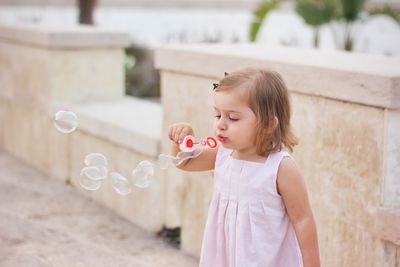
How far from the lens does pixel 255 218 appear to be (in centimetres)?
284

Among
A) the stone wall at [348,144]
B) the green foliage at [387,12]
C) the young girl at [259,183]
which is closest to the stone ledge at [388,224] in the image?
the stone wall at [348,144]

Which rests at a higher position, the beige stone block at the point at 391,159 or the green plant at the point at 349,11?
the green plant at the point at 349,11

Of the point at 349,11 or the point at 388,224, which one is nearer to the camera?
the point at 388,224

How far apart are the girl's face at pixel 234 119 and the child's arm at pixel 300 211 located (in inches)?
7.5

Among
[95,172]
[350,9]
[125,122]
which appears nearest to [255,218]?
[95,172]

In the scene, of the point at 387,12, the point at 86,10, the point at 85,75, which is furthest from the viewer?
the point at 86,10

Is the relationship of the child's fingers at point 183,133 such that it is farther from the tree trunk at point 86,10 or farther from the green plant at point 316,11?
the tree trunk at point 86,10

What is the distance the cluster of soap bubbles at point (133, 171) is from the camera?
3.04 meters

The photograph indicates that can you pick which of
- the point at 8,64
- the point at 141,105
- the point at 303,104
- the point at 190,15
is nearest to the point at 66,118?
the point at 303,104

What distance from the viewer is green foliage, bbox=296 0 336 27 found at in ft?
36.7

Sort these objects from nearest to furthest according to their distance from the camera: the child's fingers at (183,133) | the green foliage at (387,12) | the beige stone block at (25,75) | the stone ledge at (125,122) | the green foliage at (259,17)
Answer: the child's fingers at (183,133) → the stone ledge at (125,122) → the beige stone block at (25,75) → the green foliage at (259,17) → the green foliage at (387,12)

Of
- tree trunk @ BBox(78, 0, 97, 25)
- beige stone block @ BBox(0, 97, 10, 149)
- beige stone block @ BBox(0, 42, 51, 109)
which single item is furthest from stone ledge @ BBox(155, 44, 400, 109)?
tree trunk @ BBox(78, 0, 97, 25)

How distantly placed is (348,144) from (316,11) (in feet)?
26.1

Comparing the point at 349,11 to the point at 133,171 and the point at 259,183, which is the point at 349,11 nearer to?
the point at 133,171
